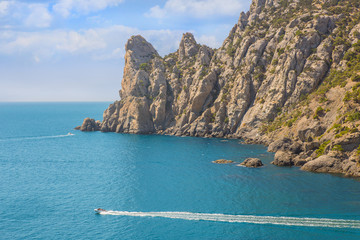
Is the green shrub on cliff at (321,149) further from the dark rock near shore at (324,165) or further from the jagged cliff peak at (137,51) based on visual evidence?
the jagged cliff peak at (137,51)

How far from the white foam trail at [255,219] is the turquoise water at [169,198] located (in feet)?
0.58

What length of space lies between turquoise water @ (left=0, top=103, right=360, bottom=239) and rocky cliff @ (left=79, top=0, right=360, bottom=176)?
40.3 ft

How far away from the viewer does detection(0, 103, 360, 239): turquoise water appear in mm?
55281

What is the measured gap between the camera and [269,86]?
453ft

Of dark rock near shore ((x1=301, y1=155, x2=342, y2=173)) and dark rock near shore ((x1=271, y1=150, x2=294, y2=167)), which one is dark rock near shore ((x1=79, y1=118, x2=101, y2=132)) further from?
dark rock near shore ((x1=301, y1=155, x2=342, y2=173))

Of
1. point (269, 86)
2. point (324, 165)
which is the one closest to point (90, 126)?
point (269, 86)

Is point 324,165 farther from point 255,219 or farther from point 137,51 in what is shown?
point 137,51

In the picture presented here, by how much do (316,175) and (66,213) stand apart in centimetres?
6320

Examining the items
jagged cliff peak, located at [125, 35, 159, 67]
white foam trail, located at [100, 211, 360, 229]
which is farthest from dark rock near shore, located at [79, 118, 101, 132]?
white foam trail, located at [100, 211, 360, 229]

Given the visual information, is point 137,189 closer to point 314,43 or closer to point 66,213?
point 66,213

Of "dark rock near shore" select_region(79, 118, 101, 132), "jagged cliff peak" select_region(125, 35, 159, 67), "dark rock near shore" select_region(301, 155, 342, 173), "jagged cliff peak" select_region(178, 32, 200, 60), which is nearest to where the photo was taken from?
"dark rock near shore" select_region(301, 155, 342, 173)

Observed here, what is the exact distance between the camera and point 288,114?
124m

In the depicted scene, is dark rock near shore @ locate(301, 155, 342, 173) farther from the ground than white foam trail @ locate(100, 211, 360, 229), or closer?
farther from the ground

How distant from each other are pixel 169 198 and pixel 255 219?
67.5 feet
